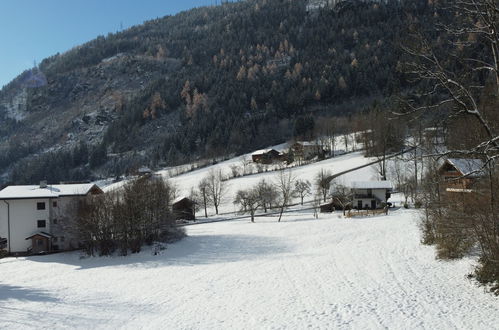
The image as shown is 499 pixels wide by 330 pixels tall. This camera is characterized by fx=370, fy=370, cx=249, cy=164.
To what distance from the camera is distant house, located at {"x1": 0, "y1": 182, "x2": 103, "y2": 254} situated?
42062mm

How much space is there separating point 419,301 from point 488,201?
495 cm

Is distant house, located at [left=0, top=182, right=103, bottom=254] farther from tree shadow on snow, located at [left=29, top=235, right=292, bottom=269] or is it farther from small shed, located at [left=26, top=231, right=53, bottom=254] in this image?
tree shadow on snow, located at [left=29, top=235, right=292, bottom=269]

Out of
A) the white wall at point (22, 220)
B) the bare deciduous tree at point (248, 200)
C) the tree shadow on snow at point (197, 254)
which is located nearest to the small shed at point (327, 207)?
the bare deciduous tree at point (248, 200)

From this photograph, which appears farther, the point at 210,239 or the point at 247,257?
the point at 210,239

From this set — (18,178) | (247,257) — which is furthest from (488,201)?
(18,178)

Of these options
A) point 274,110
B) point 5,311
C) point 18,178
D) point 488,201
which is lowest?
point 5,311

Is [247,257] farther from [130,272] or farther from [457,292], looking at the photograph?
[457,292]

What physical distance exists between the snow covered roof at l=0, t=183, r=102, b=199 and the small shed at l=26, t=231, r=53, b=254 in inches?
176

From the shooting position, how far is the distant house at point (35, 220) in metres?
42.1

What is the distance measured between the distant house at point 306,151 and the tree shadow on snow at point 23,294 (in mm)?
79313

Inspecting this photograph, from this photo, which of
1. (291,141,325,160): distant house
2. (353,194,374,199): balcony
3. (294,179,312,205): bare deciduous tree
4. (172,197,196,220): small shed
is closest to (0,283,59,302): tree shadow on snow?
(172,197,196,220): small shed

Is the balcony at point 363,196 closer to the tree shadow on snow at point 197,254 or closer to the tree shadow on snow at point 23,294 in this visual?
the tree shadow on snow at point 197,254

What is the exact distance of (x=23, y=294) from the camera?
23750 millimetres

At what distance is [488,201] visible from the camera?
1489 centimetres
